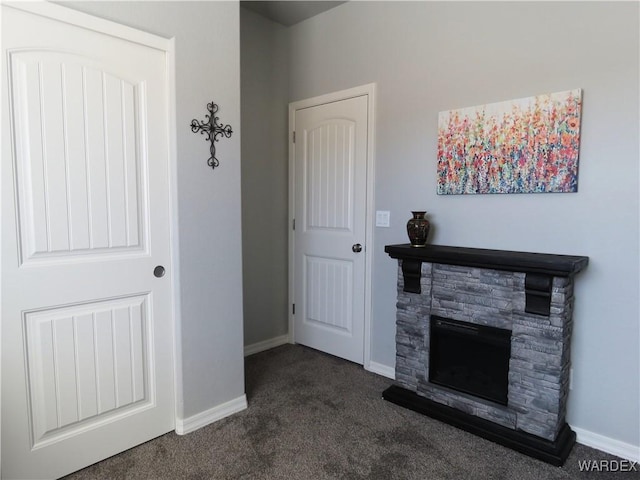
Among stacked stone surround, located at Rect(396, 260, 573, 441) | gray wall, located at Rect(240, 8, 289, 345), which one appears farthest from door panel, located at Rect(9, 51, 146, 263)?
stacked stone surround, located at Rect(396, 260, 573, 441)

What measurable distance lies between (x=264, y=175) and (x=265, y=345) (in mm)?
1476

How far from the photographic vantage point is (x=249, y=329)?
3396 millimetres

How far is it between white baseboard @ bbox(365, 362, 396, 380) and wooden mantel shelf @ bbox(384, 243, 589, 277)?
3.08 feet

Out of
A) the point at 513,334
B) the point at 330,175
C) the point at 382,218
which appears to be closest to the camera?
the point at 513,334

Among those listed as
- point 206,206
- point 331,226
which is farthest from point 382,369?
point 206,206

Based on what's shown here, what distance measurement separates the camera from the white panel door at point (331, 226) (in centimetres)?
309

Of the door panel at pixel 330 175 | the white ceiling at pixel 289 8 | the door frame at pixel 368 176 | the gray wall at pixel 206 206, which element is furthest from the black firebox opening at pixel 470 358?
the white ceiling at pixel 289 8

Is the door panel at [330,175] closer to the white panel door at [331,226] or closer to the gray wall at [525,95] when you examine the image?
the white panel door at [331,226]

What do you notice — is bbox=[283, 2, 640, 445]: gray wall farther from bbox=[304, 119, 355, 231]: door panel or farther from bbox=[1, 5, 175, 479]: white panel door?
bbox=[1, 5, 175, 479]: white panel door

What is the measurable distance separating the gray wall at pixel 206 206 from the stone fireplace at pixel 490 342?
1039 mm

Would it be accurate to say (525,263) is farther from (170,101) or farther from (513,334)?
(170,101)

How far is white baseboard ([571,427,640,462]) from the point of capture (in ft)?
6.61

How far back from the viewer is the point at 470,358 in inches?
93.8

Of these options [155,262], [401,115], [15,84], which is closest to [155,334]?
[155,262]
